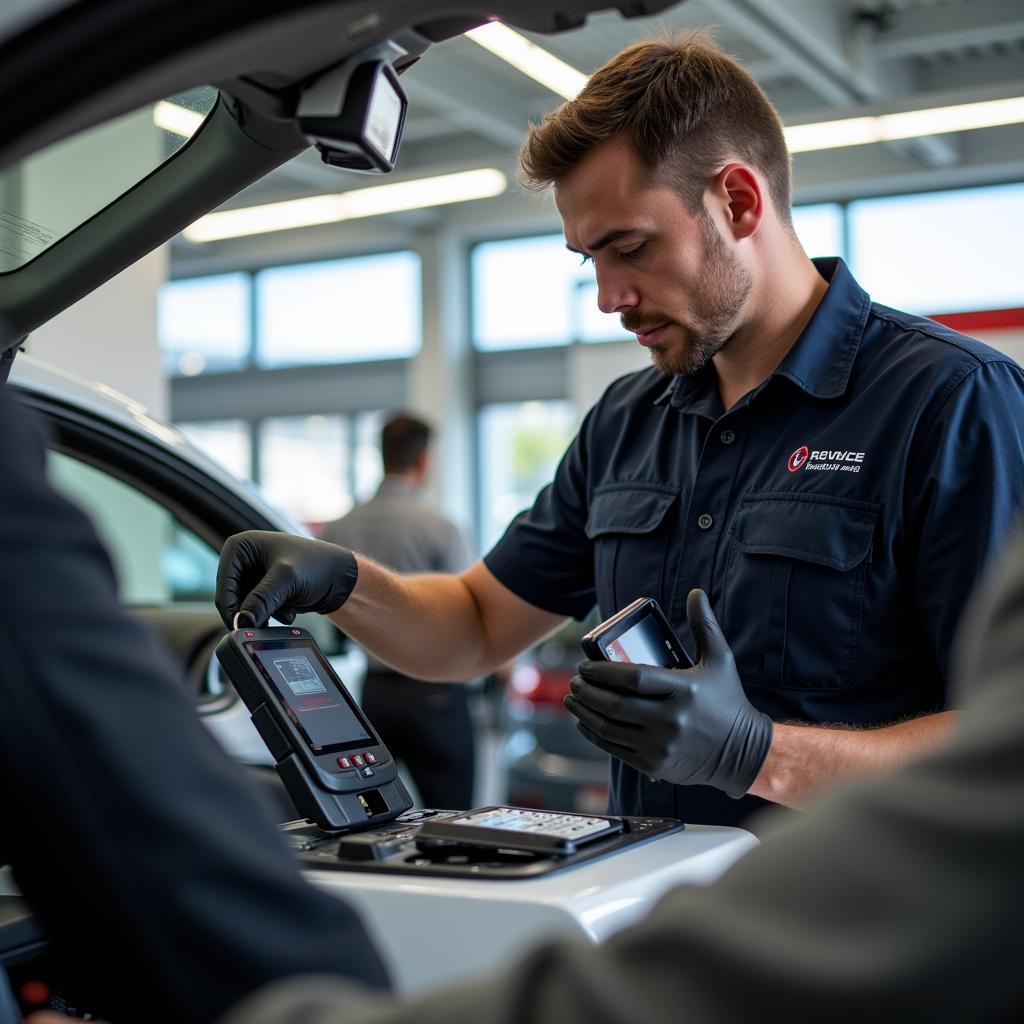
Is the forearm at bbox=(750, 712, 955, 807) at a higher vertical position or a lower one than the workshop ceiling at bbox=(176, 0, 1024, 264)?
lower

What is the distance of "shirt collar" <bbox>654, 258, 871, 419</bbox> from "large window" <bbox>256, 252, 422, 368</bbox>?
27.8ft

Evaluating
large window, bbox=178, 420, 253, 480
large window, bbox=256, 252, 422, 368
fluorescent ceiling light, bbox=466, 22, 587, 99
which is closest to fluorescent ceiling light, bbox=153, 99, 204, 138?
fluorescent ceiling light, bbox=466, 22, 587, 99

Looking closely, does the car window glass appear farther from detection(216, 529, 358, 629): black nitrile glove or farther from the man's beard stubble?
the man's beard stubble

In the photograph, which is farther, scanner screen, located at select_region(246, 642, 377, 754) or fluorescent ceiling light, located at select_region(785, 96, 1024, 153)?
fluorescent ceiling light, located at select_region(785, 96, 1024, 153)

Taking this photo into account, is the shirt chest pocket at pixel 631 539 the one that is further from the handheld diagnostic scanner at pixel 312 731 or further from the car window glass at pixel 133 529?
the car window glass at pixel 133 529

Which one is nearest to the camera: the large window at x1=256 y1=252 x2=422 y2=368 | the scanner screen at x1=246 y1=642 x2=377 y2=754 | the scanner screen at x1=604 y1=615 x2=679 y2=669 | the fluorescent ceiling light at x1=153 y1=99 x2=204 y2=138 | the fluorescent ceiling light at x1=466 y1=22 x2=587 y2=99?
the fluorescent ceiling light at x1=153 y1=99 x2=204 y2=138

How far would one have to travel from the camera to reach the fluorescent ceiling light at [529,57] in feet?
18.0

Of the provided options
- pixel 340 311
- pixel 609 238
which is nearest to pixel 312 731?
pixel 609 238

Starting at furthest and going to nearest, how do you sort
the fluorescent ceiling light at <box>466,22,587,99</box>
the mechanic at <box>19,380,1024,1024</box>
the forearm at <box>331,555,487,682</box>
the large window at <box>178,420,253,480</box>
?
the large window at <box>178,420,253,480</box>
the fluorescent ceiling light at <box>466,22,587,99</box>
the forearm at <box>331,555,487,682</box>
the mechanic at <box>19,380,1024,1024</box>

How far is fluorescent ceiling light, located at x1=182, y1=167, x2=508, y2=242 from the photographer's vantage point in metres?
7.61

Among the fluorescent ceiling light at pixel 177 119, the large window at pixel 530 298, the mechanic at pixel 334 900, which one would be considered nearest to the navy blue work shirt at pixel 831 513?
the fluorescent ceiling light at pixel 177 119

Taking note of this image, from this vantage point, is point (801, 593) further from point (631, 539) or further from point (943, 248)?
point (943, 248)

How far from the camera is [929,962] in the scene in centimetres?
42

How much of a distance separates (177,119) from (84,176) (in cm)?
15
